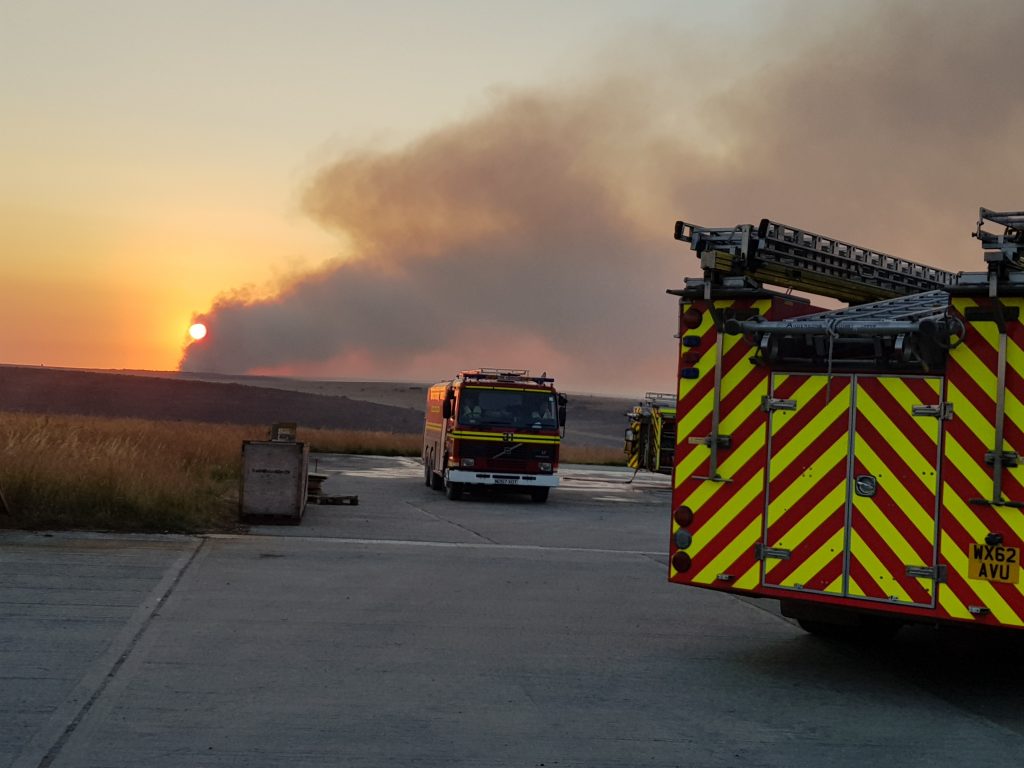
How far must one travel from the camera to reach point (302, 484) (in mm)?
16828

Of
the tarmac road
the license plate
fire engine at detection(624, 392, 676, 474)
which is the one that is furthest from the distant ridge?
the license plate

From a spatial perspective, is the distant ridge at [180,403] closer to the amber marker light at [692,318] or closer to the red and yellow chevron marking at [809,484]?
the amber marker light at [692,318]

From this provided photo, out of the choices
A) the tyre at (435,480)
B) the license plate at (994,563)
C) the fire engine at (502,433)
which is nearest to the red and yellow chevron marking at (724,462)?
the license plate at (994,563)

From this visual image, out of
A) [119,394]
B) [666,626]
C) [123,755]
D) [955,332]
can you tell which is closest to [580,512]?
[666,626]

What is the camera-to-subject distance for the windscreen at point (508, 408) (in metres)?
24.0

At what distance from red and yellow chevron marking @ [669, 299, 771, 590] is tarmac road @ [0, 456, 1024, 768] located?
0.79 metres

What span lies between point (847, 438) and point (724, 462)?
2.98 ft

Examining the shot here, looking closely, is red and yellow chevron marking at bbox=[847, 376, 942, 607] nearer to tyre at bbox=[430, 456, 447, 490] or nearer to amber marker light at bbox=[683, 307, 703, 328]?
amber marker light at bbox=[683, 307, 703, 328]

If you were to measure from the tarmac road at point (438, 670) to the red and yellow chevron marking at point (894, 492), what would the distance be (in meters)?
0.77

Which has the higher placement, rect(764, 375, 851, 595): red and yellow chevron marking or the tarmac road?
rect(764, 375, 851, 595): red and yellow chevron marking

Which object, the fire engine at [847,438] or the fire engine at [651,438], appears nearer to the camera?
the fire engine at [847,438]

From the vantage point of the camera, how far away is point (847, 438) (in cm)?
772

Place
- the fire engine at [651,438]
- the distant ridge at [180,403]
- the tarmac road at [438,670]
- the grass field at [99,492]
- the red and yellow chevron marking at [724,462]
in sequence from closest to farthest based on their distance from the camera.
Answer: the tarmac road at [438,670] → the red and yellow chevron marking at [724,462] → the grass field at [99,492] → the fire engine at [651,438] → the distant ridge at [180,403]

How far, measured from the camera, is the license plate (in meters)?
7.02
